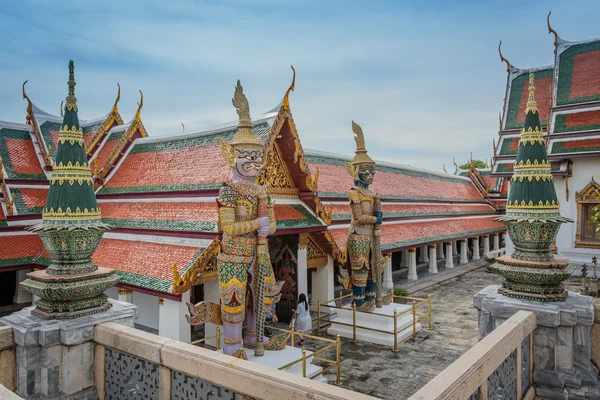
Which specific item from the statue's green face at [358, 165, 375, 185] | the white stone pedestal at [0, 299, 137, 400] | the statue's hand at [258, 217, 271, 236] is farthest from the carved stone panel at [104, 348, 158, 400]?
the statue's green face at [358, 165, 375, 185]

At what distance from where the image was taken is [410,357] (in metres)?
10.7

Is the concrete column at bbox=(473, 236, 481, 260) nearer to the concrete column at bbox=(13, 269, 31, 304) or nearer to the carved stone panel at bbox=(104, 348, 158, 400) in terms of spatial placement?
the concrete column at bbox=(13, 269, 31, 304)

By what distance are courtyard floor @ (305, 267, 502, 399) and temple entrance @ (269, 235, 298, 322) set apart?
1.88 m

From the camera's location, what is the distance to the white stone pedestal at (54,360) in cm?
525

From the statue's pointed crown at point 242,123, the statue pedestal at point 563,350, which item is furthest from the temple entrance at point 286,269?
the statue pedestal at point 563,350

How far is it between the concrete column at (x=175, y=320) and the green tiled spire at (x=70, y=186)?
4.69m

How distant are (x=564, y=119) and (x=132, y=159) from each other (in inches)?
839

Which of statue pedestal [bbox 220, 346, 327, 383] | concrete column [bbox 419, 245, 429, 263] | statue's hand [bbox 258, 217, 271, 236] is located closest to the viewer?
statue's hand [bbox 258, 217, 271, 236]

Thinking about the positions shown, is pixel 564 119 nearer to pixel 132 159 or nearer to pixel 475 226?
pixel 475 226

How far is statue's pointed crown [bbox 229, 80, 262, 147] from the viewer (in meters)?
7.90

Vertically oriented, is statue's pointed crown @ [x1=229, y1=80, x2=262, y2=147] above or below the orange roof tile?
above

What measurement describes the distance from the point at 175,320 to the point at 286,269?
4.39 meters

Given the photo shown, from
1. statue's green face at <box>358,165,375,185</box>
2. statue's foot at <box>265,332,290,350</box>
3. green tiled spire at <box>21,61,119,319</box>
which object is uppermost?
statue's green face at <box>358,165,375,185</box>

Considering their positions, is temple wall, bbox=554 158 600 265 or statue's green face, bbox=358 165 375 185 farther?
temple wall, bbox=554 158 600 265
